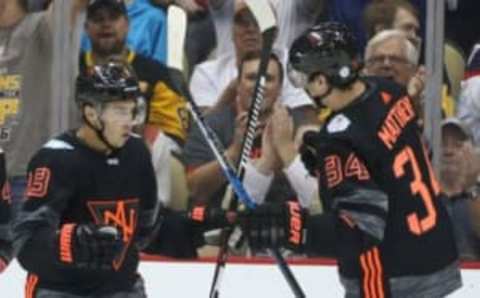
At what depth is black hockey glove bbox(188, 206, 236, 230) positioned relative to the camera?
4.78 metres

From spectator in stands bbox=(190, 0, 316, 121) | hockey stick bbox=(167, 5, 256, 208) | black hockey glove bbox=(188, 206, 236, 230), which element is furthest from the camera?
spectator in stands bbox=(190, 0, 316, 121)

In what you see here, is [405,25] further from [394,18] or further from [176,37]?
[176,37]

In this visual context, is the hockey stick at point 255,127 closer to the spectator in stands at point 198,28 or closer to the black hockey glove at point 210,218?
the black hockey glove at point 210,218

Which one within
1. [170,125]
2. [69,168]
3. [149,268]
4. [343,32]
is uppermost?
[343,32]

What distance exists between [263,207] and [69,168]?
1.73 feet

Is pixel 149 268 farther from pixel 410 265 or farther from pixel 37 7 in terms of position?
pixel 410 265

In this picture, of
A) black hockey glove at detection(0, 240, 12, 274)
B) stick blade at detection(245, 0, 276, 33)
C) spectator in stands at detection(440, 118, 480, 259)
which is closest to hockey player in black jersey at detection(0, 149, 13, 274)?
black hockey glove at detection(0, 240, 12, 274)

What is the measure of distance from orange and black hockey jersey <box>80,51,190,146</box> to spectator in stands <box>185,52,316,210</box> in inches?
2.4

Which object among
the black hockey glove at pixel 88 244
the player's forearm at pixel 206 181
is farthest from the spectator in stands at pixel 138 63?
the black hockey glove at pixel 88 244

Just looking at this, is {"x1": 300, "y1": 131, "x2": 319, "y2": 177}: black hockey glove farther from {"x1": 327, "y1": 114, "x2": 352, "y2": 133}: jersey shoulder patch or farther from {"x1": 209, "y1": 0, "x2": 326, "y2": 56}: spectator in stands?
{"x1": 209, "y1": 0, "x2": 326, "y2": 56}: spectator in stands

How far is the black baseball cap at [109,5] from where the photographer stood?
20.4ft

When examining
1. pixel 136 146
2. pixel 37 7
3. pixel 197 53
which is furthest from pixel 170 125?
pixel 136 146

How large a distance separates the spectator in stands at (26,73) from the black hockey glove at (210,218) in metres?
1.48

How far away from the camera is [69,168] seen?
461cm
